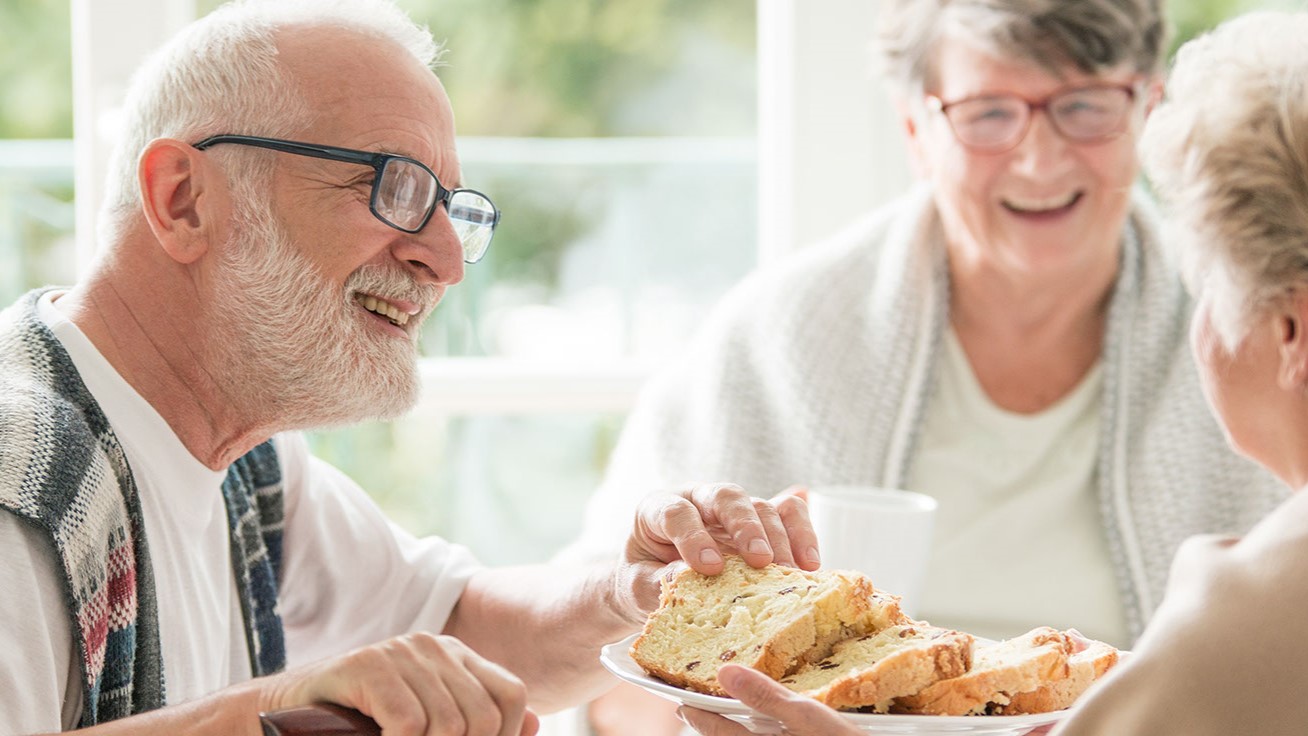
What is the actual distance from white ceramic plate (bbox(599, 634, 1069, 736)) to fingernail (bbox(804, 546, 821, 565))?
0.27m

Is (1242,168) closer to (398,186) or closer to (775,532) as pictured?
(775,532)

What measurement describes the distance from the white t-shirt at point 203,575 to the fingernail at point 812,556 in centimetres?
60

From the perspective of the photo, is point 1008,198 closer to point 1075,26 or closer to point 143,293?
point 1075,26

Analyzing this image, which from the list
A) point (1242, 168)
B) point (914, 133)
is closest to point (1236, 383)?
point (1242, 168)

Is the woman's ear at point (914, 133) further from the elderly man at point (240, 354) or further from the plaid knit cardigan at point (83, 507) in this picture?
the plaid knit cardigan at point (83, 507)

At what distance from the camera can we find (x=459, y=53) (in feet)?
9.40

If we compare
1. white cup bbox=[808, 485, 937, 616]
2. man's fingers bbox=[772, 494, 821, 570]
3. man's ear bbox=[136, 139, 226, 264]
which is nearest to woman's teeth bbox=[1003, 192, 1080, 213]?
white cup bbox=[808, 485, 937, 616]

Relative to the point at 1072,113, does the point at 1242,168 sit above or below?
below

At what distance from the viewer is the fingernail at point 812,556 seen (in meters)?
1.34

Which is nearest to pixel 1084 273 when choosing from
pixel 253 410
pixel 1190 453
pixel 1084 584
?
pixel 1190 453

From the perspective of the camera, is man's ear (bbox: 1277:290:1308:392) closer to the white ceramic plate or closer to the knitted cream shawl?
the white ceramic plate

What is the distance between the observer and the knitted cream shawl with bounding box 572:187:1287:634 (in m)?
2.09

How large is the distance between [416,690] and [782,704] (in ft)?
0.91

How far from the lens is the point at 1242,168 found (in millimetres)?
1102
